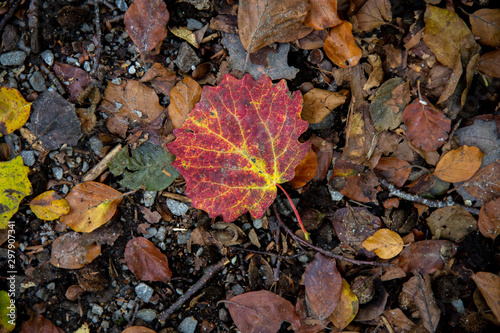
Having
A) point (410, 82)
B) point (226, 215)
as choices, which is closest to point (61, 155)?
point (226, 215)

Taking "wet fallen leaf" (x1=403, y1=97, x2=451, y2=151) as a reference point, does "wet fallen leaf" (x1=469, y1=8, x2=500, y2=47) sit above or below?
above

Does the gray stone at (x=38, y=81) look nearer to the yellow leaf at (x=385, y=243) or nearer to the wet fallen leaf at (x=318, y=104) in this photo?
the wet fallen leaf at (x=318, y=104)

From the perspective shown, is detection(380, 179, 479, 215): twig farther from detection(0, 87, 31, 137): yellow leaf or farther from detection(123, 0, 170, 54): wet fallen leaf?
detection(0, 87, 31, 137): yellow leaf

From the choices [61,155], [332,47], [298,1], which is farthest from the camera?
[61,155]

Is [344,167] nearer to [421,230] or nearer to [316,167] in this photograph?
[316,167]

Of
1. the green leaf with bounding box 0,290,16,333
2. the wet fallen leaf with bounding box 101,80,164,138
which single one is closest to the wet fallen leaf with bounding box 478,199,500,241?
the wet fallen leaf with bounding box 101,80,164,138

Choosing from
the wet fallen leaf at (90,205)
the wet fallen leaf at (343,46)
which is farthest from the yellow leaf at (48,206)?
the wet fallen leaf at (343,46)

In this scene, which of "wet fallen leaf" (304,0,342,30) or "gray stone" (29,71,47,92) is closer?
"wet fallen leaf" (304,0,342,30)
